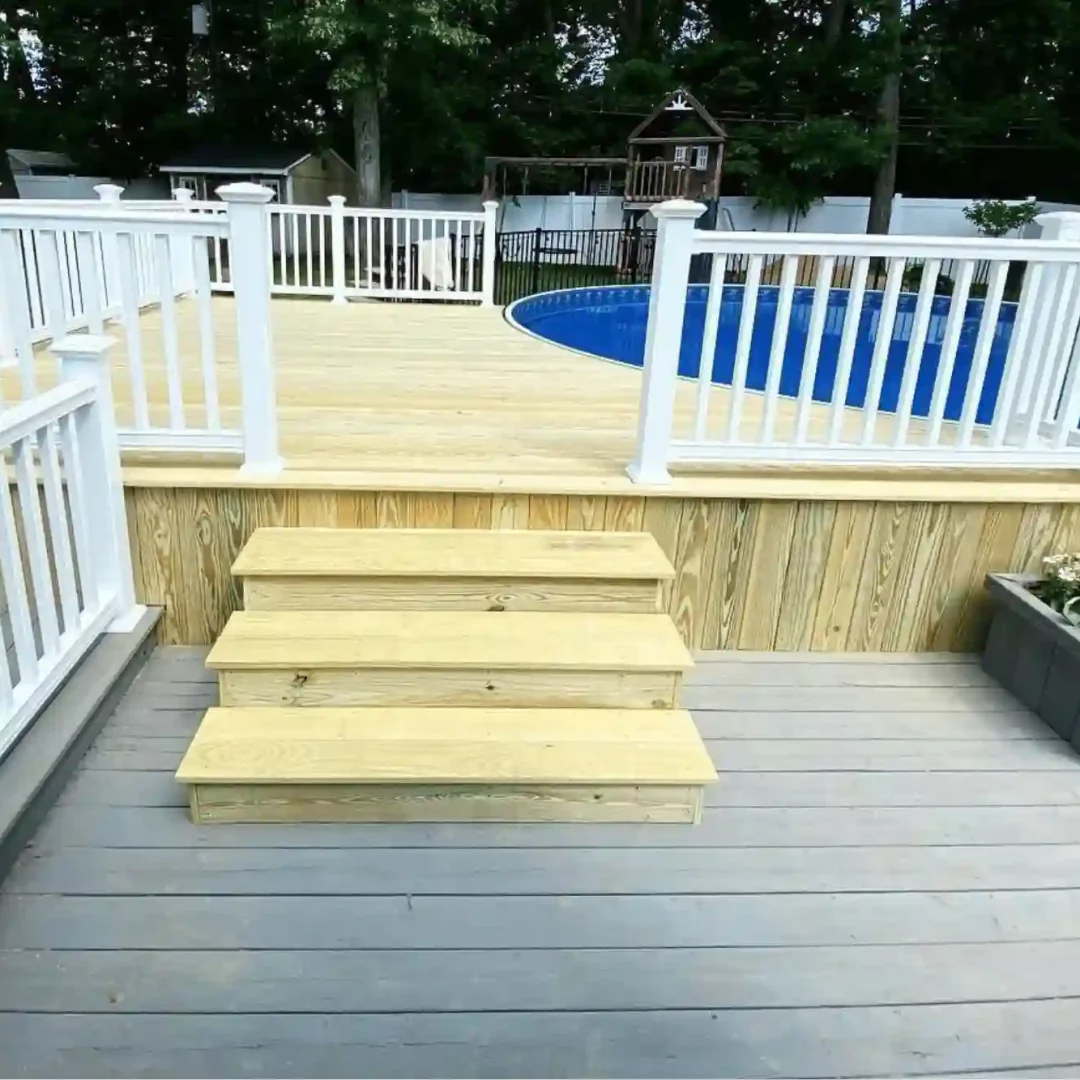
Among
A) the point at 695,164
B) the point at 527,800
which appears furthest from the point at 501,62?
the point at 527,800

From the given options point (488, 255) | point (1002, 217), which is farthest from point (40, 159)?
point (1002, 217)

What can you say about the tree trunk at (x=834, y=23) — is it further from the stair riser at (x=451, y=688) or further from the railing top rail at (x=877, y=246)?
the stair riser at (x=451, y=688)

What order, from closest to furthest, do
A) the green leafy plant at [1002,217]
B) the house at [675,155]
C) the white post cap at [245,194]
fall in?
1. the white post cap at [245,194]
2. the house at [675,155]
3. the green leafy plant at [1002,217]

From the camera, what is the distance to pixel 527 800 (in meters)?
2.04

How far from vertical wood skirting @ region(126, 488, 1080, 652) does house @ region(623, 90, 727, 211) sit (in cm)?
1293

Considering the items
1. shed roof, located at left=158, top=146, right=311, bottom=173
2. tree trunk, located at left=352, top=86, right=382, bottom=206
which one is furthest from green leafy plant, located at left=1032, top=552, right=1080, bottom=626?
shed roof, located at left=158, top=146, right=311, bottom=173

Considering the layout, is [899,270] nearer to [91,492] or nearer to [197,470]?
[197,470]

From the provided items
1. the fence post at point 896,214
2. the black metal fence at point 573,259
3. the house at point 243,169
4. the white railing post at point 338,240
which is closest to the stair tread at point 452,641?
the white railing post at point 338,240

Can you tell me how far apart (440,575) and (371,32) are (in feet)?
44.3

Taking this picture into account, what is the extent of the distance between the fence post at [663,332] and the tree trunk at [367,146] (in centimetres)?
1384

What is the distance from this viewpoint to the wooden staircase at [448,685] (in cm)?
202

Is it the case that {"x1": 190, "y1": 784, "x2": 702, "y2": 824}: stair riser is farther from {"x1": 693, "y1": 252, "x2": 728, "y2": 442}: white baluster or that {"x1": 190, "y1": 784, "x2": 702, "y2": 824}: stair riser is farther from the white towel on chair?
the white towel on chair

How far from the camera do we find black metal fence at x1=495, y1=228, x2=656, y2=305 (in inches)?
479

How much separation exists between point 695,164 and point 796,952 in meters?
15.3
